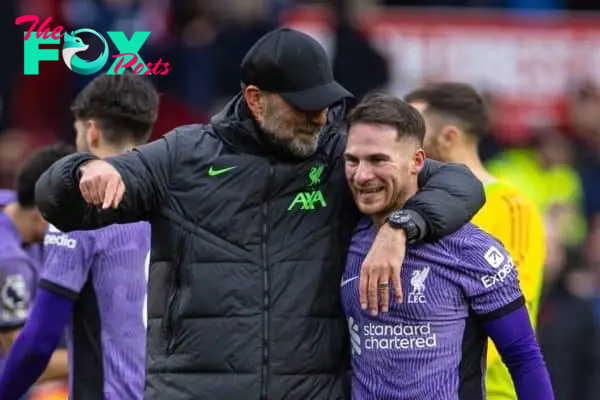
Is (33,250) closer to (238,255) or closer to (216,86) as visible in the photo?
(238,255)

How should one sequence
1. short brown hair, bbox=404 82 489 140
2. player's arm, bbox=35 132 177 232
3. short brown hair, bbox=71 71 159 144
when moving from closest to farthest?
player's arm, bbox=35 132 177 232 < short brown hair, bbox=71 71 159 144 < short brown hair, bbox=404 82 489 140

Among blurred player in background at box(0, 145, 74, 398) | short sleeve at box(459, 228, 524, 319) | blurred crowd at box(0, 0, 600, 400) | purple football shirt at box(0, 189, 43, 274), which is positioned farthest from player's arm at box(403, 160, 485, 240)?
blurred crowd at box(0, 0, 600, 400)

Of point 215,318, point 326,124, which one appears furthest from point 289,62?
point 215,318

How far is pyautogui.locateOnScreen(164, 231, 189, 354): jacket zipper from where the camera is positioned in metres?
5.45

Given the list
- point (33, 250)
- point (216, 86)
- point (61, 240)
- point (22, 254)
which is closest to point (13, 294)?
point (22, 254)

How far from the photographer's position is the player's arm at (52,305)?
6.11 metres

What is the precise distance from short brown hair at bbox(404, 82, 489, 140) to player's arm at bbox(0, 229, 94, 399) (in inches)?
63.1

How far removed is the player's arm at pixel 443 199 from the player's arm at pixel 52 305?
1283mm

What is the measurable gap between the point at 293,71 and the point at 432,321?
0.89m

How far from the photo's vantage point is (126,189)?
17.3ft

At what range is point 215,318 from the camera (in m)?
5.40

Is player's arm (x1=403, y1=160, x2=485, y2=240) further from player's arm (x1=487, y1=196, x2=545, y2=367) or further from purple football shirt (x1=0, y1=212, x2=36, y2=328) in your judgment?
purple football shirt (x1=0, y1=212, x2=36, y2=328)

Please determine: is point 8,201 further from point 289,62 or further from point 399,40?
point 399,40

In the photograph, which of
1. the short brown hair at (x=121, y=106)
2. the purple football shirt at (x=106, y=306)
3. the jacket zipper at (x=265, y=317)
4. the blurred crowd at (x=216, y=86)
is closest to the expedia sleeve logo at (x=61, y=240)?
the purple football shirt at (x=106, y=306)
